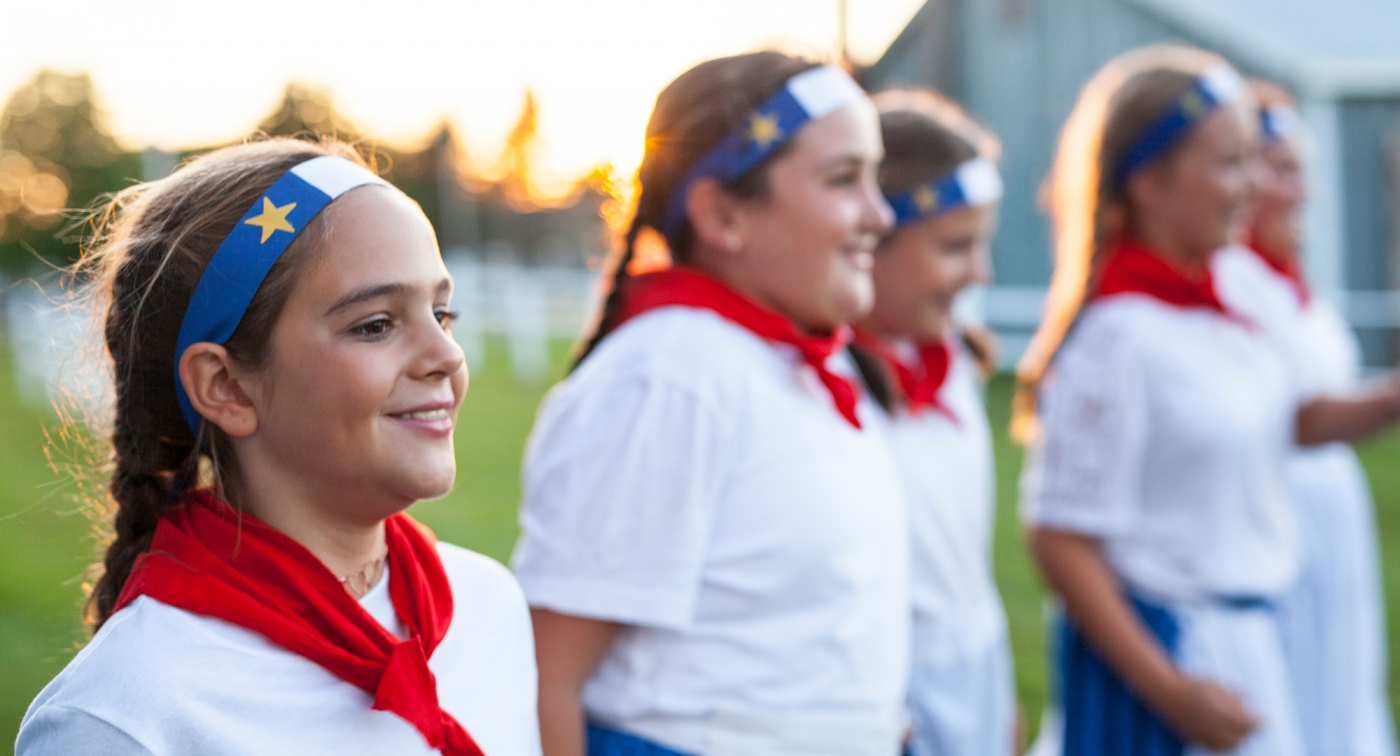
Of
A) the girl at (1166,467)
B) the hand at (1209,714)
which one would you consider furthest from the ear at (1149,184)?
the hand at (1209,714)

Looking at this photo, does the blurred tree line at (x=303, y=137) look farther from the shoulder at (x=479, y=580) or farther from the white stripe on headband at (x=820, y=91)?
the shoulder at (x=479, y=580)

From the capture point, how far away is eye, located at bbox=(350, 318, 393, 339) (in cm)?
143

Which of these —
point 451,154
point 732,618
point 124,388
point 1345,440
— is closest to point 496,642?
point 732,618

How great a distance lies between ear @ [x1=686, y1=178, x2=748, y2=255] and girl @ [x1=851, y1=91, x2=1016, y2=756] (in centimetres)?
65

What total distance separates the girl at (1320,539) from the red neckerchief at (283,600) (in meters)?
3.03

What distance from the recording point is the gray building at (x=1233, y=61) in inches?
485

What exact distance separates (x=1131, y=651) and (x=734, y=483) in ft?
4.64

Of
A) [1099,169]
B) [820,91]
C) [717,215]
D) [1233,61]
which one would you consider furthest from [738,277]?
[1233,61]

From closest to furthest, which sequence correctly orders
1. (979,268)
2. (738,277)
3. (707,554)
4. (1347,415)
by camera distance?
(707,554), (738,277), (979,268), (1347,415)

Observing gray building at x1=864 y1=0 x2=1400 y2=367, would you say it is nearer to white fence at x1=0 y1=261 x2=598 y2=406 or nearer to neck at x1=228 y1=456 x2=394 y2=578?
white fence at x1=0 y1=261 x2=598 y2=406

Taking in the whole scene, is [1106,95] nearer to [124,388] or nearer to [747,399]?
[747,399]

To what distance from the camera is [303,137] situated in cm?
182

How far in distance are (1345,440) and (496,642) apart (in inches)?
112

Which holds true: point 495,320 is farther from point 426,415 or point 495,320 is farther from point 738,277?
point 426,415
